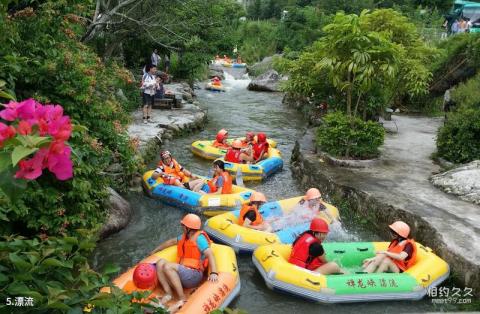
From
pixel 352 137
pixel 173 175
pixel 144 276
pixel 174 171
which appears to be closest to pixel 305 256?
pixel 144 276

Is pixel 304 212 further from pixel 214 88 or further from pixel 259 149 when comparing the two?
pixel 214 88

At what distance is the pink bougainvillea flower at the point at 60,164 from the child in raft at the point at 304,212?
23.8 feet

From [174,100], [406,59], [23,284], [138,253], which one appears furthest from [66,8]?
[174,100]

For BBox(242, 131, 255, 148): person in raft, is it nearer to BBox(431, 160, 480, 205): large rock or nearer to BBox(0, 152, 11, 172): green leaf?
BBox(431, 160, 480, 205): large rock

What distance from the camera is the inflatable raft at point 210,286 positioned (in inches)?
225

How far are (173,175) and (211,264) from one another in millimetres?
4087

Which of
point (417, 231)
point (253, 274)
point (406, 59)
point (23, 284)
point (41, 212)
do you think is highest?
point (406, 59)

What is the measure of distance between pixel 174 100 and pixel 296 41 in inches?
771

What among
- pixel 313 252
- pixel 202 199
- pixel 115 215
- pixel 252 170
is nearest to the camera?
pixel 313 252

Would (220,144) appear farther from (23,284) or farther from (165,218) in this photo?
(23,284)

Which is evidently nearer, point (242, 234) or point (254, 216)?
point (242, 234)

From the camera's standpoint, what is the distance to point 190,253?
6.45 metres

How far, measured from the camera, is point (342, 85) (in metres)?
11.3

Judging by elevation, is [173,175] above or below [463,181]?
below
